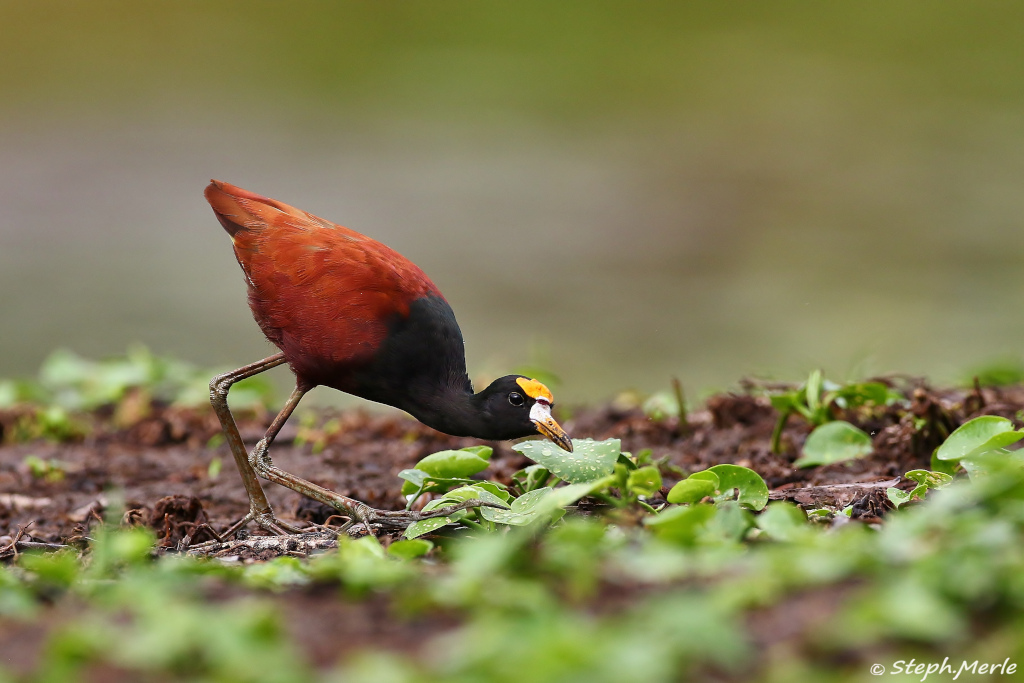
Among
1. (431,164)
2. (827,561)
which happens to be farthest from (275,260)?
(431,164)

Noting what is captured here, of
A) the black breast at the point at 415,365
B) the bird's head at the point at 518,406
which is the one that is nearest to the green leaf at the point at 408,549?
the bird's head at the point at 518,406

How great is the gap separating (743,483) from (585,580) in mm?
1573

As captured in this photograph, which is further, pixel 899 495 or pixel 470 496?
pixel 470 496

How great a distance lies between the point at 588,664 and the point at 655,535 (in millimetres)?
1065

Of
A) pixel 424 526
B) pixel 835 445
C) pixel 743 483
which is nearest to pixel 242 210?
pixel 424 526

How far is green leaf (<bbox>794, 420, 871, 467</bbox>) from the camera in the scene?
17.6ft

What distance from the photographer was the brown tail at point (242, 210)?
5805 millimetres

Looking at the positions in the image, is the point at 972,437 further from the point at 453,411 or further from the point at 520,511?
the point at 453,411

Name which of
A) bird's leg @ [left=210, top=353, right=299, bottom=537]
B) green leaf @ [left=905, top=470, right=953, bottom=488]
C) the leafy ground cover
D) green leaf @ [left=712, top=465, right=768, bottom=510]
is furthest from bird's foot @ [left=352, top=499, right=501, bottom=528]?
green leaf @ [left=905, top=470, right=953, bottom=488]

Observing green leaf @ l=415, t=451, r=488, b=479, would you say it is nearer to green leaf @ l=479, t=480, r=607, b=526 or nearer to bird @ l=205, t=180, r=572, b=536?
green leaf @ l=479, t=480, r=607, b=526

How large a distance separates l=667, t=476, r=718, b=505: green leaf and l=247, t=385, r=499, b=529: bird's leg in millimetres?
723

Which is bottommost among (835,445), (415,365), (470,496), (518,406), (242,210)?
(835,445)

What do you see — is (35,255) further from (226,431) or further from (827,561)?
(827,561)

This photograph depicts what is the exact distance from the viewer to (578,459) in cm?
424
